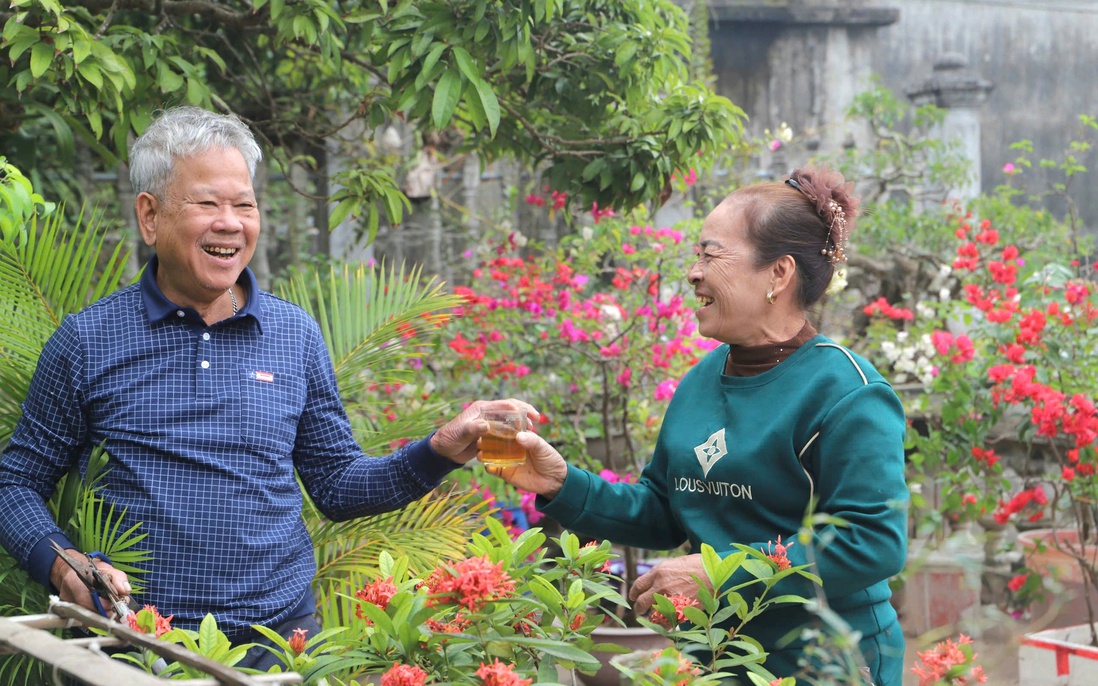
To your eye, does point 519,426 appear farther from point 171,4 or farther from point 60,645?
point 171,4

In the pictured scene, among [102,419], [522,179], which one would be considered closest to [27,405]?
[102,419]

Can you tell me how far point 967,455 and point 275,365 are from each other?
3547 mm

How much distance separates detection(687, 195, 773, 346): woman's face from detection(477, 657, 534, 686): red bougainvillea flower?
100cm

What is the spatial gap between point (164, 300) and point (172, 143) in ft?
1.09

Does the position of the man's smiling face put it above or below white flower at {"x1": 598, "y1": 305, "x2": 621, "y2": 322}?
above

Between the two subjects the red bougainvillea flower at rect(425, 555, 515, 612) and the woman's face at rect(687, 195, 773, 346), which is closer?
the red bougainvillea flower at rect(425, 555, 515, 612)

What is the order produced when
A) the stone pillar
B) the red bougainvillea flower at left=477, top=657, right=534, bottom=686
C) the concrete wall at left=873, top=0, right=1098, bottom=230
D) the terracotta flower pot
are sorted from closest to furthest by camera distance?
the red bougainvillea flower at left=477, top=657, right=534, bottom=686
the terracotta flower pot
the stone pillar
the concrete wall at left=873, top=0, right=1098, bottom=230

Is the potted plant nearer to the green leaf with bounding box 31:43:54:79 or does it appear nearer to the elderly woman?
the elderly woman

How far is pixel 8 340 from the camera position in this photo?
2.91m

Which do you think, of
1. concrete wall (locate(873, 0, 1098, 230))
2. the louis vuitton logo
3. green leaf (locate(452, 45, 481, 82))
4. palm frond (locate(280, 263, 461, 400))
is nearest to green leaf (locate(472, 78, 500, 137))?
green leaf (locate(452, 45, 481, 82))

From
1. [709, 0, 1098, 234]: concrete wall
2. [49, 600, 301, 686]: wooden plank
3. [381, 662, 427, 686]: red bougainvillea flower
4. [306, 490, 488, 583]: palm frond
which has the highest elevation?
[709, 0, 1098, 234]: concrete wall

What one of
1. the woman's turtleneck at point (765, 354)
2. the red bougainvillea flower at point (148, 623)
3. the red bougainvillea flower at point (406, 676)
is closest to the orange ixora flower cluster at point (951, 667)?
the red bougainvillea flower at point (406, 676)

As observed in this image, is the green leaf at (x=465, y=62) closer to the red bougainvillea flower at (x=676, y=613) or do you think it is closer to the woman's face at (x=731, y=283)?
the woman's face at (x=731, y=283)

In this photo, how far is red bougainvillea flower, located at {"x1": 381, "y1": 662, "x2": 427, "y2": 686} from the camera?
1.55 metres
